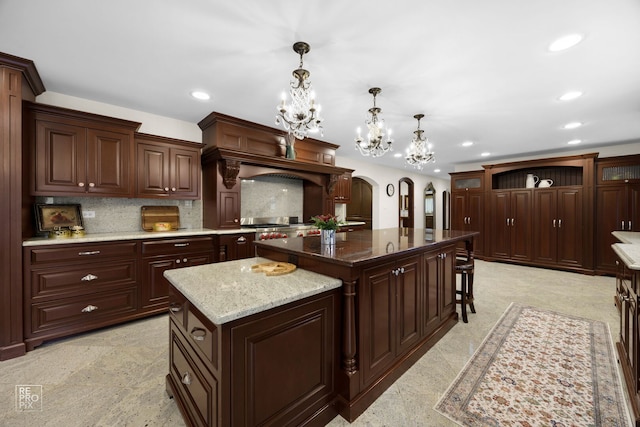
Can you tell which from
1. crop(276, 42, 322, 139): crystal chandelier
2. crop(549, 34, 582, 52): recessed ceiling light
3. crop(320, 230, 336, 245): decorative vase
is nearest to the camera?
crop(549, 34, 582, 52): recessed ceiling light

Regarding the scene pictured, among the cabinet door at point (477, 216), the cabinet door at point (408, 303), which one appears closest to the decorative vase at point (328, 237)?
the cabinet door at point (408, 303)

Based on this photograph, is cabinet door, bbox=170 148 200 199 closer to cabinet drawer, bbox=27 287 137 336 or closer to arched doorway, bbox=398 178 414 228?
cabinet drawer, bbox=27 287 137 336

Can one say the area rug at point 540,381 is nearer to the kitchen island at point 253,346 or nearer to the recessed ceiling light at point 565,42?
the kitchen island at point 253,346

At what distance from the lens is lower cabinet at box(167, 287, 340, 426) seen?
1.13m

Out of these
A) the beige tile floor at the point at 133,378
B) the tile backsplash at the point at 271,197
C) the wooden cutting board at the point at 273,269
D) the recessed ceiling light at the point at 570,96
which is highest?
the recessed ceiling light at the point at 570,96

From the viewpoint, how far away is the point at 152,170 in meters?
3.32

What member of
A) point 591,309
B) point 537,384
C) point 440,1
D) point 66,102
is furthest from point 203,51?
point 591,309

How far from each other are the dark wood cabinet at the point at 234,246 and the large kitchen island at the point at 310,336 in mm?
1489

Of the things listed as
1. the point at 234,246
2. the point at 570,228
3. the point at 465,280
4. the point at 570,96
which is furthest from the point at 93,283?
the point at 570,228

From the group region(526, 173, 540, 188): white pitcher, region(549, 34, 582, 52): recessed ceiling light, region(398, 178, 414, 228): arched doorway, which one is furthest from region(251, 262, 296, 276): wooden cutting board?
region(398, 178, 414, 228): arched doorway

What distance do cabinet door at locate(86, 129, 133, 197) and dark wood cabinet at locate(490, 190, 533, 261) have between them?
7146 millimetres

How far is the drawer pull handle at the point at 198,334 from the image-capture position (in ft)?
3.97

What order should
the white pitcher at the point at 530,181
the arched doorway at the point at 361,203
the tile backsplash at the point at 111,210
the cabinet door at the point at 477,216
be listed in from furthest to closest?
the arched doorway at the point at 361,203
the cabinet door at the point at 477,216
the white pitcher at the point at 530,181
the tile backsplash at the point at 111,210

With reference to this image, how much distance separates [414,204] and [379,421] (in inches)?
318
